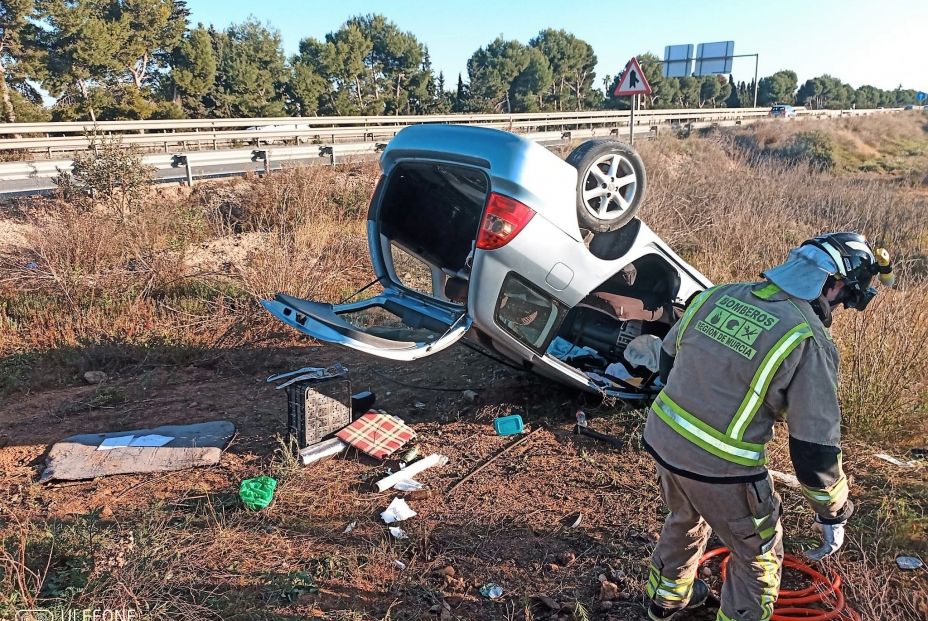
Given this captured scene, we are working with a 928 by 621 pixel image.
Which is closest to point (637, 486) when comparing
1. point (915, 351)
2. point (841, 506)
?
point (841, 506)

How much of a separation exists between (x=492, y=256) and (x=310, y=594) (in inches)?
76.4

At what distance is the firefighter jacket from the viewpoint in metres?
2.23

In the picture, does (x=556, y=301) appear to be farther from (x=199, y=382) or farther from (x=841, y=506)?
(x=199, y=382)

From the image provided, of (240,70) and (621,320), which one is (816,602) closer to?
(621,320)

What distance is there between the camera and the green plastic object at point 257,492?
3.59 meters

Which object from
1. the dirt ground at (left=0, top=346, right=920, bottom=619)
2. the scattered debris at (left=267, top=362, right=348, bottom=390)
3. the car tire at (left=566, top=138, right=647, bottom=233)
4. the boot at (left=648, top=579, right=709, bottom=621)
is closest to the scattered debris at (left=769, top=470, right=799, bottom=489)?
the dirt ground at (left=0, top=346, right=920, bottom=619)

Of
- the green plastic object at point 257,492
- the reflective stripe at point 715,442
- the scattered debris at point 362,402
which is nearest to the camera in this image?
the reflective stripe at point 715,442

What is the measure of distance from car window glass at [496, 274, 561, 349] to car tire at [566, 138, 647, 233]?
521mm

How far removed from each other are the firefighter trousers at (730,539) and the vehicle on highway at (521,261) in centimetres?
142

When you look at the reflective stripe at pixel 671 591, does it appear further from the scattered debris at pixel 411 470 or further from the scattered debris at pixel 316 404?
the scattered debris at pixel 316 404

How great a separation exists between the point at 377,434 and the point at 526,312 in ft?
4.55

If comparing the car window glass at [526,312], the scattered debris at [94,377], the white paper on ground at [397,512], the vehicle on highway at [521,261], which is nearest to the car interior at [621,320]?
the vehicle on highway at [521,261]

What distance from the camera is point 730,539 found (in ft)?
8.19

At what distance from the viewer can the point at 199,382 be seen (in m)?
5.49
